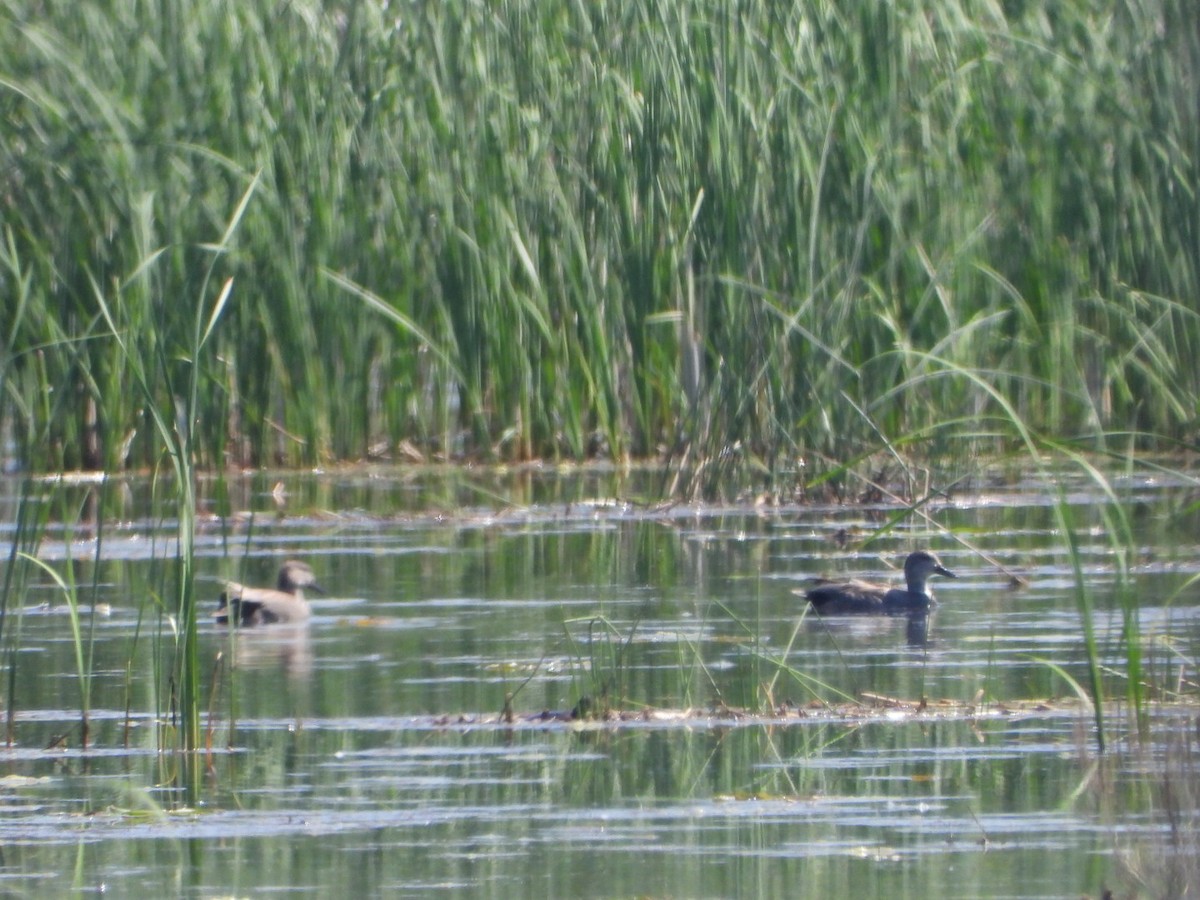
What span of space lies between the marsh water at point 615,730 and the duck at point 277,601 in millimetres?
84

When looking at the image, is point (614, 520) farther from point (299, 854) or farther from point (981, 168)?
point (299, 854)

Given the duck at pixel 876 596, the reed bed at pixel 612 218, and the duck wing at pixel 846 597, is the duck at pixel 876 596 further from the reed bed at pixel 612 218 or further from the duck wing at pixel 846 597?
the reed bed at pixel 612 218

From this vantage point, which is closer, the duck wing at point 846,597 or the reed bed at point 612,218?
the duck wing at point 846,597

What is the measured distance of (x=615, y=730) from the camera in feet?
20.9

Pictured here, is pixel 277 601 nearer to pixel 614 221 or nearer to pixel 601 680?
pixel 601 680

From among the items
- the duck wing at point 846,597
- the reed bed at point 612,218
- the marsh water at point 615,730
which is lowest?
the marsh water at point 615,730

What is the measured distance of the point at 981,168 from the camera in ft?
39.9

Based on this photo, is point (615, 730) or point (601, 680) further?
point (601, 680)

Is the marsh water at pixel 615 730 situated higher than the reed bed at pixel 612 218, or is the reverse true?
the reed bed at pixel 612 218

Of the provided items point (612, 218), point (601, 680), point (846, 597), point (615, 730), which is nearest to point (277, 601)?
point (846, 597)

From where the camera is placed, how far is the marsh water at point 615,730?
493 cm

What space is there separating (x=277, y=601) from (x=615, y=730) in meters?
2.60

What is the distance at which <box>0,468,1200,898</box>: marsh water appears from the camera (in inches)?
194

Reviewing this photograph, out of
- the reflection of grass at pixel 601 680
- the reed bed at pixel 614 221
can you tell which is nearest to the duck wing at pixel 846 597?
the reflection of grass at pixel 601 680
